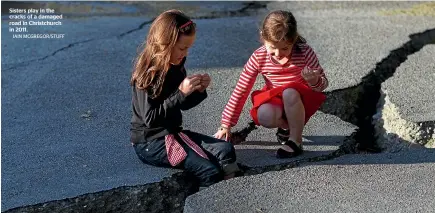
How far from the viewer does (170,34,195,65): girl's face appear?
3853 millimetres

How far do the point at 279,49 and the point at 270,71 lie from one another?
20cm

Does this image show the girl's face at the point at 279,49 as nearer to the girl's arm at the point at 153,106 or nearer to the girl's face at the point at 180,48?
the girl's face at the point at 180,48

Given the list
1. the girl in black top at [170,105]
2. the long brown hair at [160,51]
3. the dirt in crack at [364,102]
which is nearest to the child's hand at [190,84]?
the girl in black top at [170,105]

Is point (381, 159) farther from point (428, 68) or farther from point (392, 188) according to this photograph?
point (428, 68)

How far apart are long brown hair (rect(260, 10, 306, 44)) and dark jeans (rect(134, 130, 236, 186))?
60 centimetres

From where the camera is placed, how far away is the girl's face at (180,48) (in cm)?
385

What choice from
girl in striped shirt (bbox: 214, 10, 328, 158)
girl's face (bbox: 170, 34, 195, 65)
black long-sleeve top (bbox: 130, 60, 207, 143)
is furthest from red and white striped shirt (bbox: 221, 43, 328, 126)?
girl's face (bbox: 170, 34, 195, 65)

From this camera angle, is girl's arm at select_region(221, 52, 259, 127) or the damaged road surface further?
girl's arm at select_region(221, 52, 259, 127)

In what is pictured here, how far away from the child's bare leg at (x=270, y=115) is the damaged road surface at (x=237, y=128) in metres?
0.16

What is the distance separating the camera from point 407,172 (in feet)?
13.1

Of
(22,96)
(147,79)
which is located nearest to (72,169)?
(147,79)

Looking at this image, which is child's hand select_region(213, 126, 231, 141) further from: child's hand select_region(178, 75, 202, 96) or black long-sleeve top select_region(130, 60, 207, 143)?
child's hand select_region(178, 75, 202, 96)

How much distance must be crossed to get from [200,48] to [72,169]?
103 inches

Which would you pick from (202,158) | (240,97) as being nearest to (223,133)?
(240,97)
